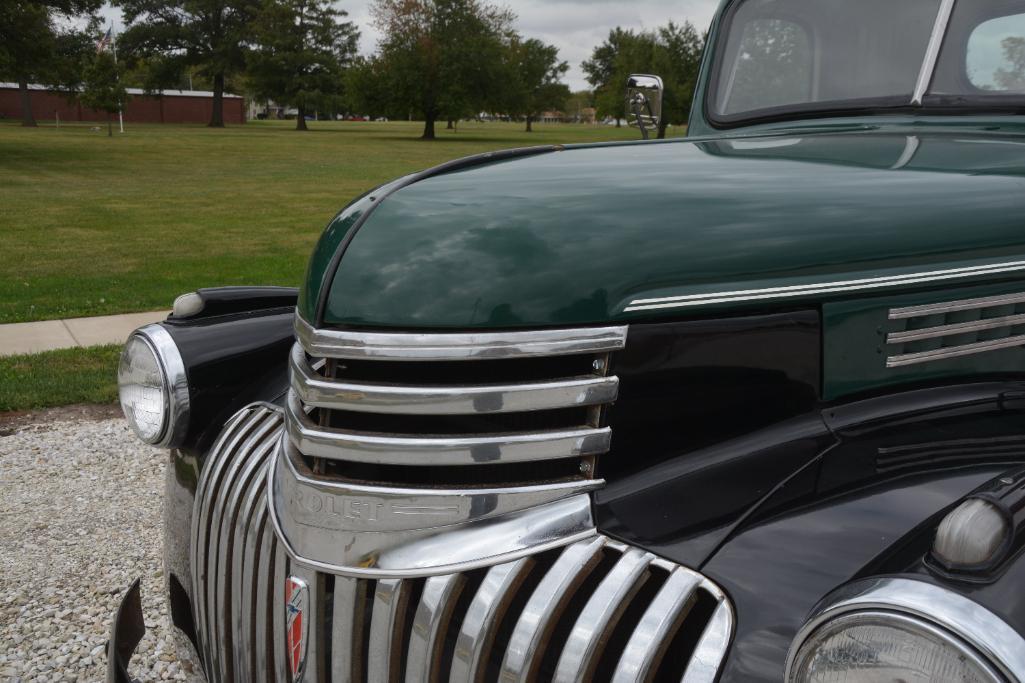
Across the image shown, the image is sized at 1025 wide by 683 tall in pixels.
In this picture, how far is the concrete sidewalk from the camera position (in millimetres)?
7090

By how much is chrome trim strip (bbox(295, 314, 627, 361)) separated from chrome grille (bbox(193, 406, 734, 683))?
0.30 m

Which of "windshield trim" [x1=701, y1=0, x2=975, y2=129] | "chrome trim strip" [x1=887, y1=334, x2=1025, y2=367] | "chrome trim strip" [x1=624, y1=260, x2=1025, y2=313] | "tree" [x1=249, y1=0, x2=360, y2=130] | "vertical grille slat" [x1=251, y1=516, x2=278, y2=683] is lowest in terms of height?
"vertical grille slat" [x1=251, y1=516, x2=278, y2=683]

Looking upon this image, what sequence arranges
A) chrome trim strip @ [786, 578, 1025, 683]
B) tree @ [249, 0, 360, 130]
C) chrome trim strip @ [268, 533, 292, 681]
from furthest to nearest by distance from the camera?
tree @ [249, 0, 360, 130], chrome trim strip @ [268, 533, 292, 681], chrome trim strip @ [786, 578, 1025, 683]

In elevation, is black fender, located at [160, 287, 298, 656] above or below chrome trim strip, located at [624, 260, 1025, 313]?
below

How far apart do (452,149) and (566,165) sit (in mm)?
36094

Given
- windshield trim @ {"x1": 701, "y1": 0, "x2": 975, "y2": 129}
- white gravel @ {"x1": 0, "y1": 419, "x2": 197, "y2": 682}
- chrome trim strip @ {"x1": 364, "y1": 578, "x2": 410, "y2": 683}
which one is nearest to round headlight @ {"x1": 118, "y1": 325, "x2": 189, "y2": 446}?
white gravel @ {"x1": 0, "y1": 419, "x2": 197, "y2": 682}

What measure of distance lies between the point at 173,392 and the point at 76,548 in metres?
2.16

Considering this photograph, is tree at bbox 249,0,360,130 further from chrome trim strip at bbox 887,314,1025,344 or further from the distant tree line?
chrome trim strip at bbox 887,314,1025,344

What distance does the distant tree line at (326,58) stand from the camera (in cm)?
2492

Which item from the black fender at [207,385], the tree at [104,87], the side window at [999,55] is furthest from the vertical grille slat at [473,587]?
the tree at [104,87]

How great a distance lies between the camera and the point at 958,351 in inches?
74.7

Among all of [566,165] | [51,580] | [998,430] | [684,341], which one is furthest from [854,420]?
[51,580]

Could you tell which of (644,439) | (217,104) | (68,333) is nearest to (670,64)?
(68,333)

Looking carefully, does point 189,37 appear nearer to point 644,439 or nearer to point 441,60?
point 441,60
